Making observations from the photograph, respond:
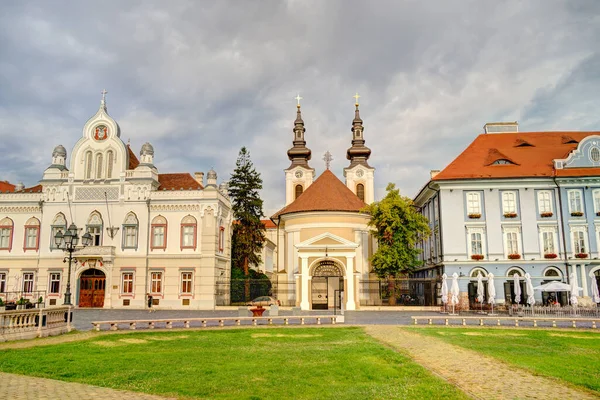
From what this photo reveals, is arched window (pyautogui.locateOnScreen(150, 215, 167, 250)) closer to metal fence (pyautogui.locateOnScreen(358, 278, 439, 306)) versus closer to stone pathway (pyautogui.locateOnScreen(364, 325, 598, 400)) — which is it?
metal fence (pyautogui.locateOnScreen(358, 278, 439, 306))

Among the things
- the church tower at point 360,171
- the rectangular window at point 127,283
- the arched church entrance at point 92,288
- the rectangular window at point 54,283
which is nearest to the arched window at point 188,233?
the rectangular window at point 127,283

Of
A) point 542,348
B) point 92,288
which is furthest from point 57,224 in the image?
point 542,348

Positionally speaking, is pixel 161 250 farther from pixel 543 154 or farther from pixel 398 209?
pixel 543 154

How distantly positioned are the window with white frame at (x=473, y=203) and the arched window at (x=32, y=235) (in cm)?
3584

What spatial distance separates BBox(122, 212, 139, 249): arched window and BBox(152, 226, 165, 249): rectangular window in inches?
58.7

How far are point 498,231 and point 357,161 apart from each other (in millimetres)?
27819

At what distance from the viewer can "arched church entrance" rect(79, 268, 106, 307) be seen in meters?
41.2

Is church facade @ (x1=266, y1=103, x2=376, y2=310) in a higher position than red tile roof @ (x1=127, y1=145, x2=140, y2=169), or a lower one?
lower

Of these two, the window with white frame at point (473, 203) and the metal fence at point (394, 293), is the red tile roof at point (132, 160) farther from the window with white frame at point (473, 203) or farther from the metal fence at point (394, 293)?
the window with white frame at point (473, 203)

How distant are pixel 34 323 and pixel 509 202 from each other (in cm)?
3341

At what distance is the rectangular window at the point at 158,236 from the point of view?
137ft

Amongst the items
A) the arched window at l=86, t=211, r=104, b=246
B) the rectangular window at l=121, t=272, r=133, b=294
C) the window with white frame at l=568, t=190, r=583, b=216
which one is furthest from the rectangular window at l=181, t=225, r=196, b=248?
the window with white frame at l=568, t=190, r=583, b=216

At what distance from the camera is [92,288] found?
41469 mm

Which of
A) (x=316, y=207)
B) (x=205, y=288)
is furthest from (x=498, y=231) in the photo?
(x=205, y=288)
